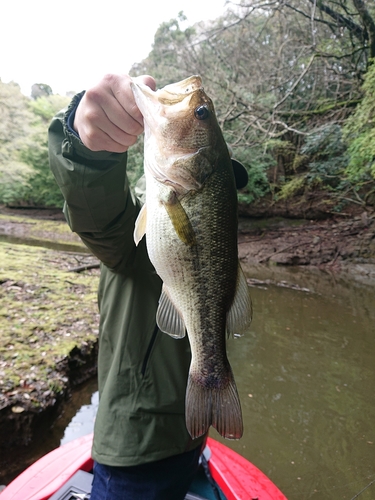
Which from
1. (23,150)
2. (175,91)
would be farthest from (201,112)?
(23,150)

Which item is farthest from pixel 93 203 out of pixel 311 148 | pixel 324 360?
pixel 311 148

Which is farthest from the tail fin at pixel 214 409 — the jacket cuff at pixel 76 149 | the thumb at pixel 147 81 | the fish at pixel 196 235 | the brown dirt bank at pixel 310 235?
the brown dirt bank at pixel 310 235

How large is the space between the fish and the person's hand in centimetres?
5

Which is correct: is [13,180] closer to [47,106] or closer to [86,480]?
[47,106]

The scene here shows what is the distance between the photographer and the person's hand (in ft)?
3.73

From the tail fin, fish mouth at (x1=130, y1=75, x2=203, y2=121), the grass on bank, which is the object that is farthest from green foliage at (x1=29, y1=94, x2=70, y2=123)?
the tail fin

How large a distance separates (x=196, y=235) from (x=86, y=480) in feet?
6.23

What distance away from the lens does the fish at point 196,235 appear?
117 cm

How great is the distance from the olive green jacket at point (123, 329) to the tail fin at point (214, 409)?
0.95 feet

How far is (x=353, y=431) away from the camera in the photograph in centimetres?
394

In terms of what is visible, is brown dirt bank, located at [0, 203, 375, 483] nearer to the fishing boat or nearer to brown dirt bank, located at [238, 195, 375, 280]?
brown dirt bank, located at [238, 195, 375, 280]

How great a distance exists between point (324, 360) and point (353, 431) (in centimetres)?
170

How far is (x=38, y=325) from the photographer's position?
14.9ft

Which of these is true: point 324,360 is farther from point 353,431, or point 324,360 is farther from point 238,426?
point 238,426
